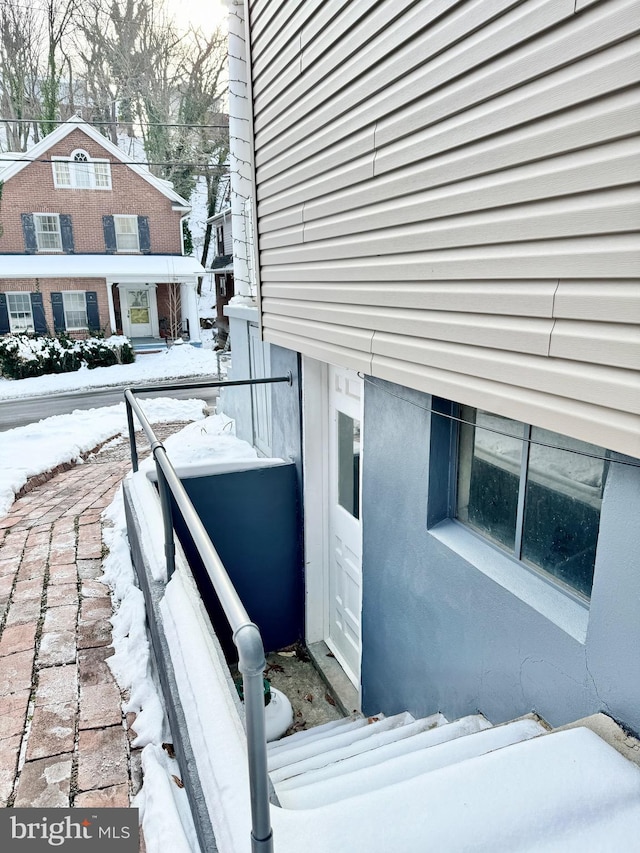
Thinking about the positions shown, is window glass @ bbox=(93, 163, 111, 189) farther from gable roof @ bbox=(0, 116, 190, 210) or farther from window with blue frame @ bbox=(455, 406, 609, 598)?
window with blue frame @ bbox=(455, 406, 609, 598)

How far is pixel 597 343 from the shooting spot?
154 cm

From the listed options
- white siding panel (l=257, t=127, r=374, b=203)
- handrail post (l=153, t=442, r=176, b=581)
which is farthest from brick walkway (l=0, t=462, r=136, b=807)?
white siding panel (l=257, t=127, r=374, b=203)

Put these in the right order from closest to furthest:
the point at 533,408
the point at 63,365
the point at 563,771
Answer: the point at 563,771 → the point at 533,408 → the point at 63,365

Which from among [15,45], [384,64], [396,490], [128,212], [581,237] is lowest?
[396,490]

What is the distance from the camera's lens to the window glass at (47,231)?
2019 centimetres

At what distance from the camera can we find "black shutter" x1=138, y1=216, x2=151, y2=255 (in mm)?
21375

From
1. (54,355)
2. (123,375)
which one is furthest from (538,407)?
(54,355)

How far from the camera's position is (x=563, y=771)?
1.53 metres

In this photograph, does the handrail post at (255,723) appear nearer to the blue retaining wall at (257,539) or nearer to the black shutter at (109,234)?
the blue retaining wall at (257,539)

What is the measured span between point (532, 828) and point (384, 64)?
108 inches

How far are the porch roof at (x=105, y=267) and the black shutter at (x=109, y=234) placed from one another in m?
0.31

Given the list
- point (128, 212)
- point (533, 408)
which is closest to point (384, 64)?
point (533, 408)

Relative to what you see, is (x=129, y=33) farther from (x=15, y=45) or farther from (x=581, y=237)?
(x=581, y=237)

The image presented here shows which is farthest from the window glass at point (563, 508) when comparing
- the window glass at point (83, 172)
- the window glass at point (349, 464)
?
the window glass at point (83, 172)
